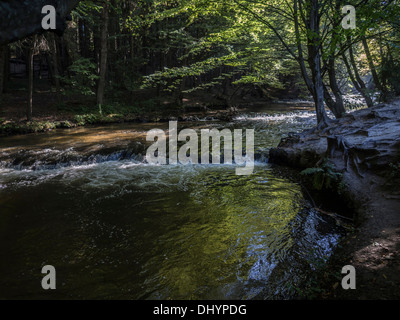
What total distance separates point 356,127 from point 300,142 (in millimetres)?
1787

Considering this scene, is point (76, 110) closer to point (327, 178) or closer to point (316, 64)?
point (316, 64)

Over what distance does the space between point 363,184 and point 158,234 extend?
14.6ft

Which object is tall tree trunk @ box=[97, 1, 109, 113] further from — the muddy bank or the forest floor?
the muddy bank

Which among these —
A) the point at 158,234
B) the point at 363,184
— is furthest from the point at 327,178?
the point at 158,234

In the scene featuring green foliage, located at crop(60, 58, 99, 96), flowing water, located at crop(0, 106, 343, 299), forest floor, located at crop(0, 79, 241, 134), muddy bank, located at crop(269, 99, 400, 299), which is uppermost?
green foliage, located at crop(60, 58, 99, 96)

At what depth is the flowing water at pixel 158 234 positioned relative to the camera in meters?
3.33

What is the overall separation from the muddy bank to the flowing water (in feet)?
Result: 1.77

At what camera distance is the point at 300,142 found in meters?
8.92

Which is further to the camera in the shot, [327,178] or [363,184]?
[327,178]

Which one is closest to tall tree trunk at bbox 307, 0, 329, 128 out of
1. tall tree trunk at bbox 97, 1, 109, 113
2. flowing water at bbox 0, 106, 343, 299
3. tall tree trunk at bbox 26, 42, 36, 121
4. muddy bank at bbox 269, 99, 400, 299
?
muddy bank at bbox 269, 99, 400, 299

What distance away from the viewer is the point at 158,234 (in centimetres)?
460

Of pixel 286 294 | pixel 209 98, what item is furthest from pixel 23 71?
pixel 286 294

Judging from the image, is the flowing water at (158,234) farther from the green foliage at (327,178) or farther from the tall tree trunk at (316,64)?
the tall tree trunk at (316,64)

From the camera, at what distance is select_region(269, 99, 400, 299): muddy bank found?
9.09 ft
